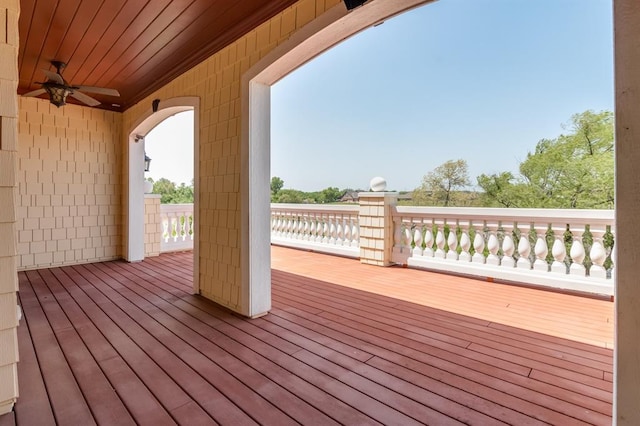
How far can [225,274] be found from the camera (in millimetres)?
3250

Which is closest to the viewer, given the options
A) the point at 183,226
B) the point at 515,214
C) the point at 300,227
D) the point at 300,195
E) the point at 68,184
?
the point at 515,214

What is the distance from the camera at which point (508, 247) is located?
3.81 metres

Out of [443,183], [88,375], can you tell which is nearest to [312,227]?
[88,375]

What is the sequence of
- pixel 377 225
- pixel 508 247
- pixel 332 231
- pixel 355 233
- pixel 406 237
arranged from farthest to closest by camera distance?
pixel 332 231
pixel 355 233
pixel 377 225
pixel 406 237
pixel 508 247

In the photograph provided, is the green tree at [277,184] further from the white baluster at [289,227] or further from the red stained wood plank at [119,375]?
the red stained wood plank at [119,375]

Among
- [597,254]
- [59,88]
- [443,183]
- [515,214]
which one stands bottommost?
[597,254]

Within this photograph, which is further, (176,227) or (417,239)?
(176,227)

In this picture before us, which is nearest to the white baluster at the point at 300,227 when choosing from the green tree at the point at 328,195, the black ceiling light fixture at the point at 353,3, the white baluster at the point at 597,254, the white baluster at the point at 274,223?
the white baluster at the point at 274,223

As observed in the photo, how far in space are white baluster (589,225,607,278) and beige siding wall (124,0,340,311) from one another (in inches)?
140

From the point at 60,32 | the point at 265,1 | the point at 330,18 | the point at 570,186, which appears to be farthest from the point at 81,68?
the point at 570,186

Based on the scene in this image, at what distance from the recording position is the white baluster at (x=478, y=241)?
13.2 feet

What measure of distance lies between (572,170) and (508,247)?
6577mm

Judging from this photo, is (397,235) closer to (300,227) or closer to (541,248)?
(541,248)

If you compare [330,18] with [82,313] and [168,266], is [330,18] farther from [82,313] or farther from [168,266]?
[168,266]
